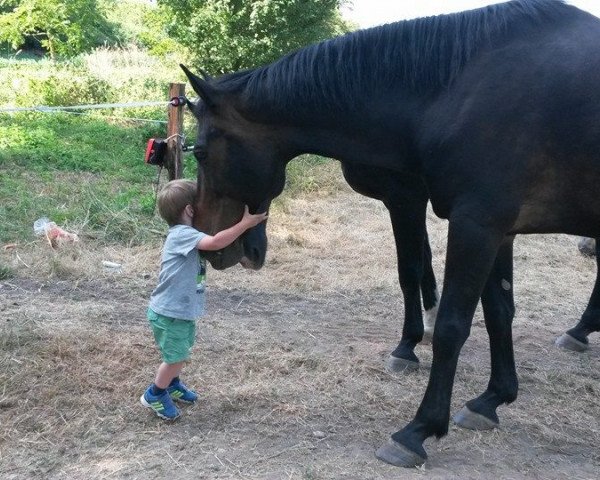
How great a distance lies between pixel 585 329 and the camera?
457cm

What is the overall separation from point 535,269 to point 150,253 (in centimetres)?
384

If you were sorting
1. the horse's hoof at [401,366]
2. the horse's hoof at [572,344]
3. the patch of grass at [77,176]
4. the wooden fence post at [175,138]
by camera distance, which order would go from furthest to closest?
1. the patch of grass at [77,176]
2. the wooden fence post at [175,138]
3. the horse's hoof at [572,344]
4. the horse's hoof at [401,366]

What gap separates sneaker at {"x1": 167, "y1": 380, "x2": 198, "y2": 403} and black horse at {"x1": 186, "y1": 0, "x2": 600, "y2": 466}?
666mm

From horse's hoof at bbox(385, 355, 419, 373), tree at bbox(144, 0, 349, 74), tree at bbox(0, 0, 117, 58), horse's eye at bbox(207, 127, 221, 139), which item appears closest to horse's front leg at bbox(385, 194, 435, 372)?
horse's hoof at bbox(385, 355, 419, 373)

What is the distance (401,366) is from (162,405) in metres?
1.52

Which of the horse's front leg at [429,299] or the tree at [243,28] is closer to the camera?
the horse's front leg at [429,299]

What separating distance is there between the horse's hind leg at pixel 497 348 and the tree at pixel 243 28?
12.4 meters

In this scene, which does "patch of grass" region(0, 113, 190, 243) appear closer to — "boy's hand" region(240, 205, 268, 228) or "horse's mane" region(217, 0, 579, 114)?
"boy's hand" region(240, 205, 268, 228)

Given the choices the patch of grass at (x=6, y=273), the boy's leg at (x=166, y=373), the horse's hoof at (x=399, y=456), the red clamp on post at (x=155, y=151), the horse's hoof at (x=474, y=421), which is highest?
the red clamp on post at (x=155, y=151)

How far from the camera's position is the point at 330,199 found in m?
9.07

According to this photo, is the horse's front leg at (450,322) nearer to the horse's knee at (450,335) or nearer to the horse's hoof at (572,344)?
the horse's knee at (450,335)

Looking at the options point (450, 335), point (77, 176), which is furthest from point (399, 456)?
point (77, 176)

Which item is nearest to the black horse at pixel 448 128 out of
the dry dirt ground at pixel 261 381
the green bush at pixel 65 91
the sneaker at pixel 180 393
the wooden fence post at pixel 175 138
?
the dry dirt ground at pixel 261 381

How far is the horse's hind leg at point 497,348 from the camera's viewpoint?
322 centimetres
